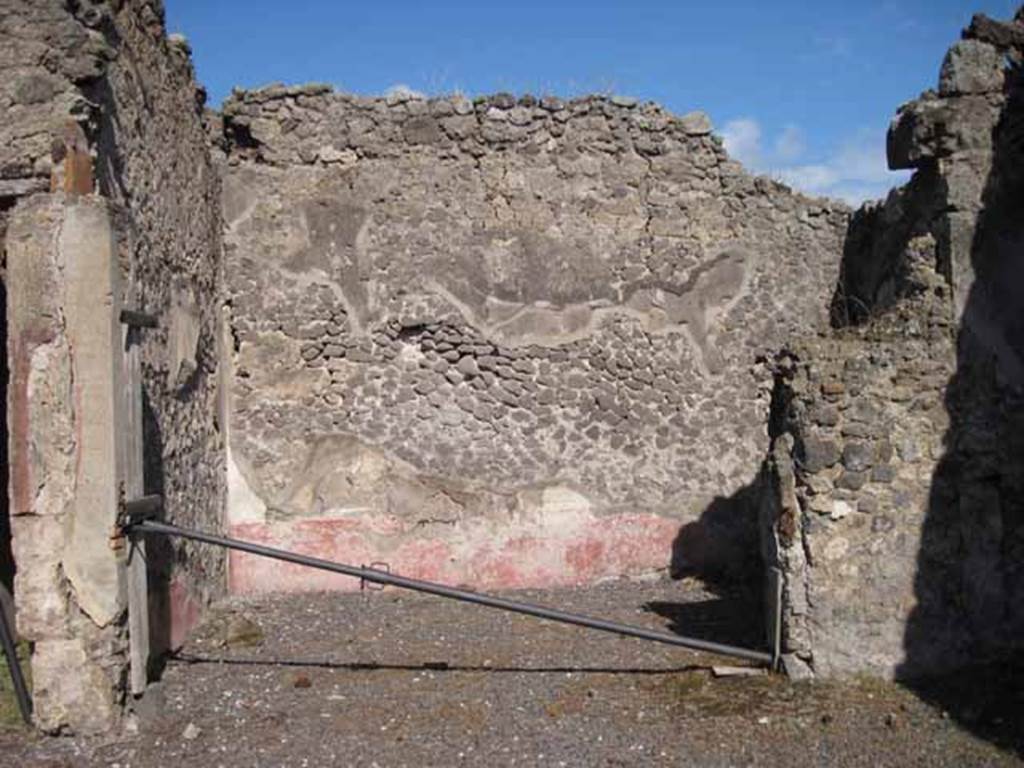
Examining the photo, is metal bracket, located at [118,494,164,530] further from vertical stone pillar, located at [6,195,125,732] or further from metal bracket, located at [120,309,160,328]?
metal bracket, located at [120,309,160,328]

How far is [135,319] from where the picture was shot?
14.8 feet

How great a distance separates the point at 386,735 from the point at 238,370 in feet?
11.9

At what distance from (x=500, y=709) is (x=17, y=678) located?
2.10m

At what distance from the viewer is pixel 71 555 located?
13.9 feet

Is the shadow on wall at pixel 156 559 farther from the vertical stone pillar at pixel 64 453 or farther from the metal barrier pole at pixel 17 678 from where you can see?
the vertical stone pillar at pixel 64 453

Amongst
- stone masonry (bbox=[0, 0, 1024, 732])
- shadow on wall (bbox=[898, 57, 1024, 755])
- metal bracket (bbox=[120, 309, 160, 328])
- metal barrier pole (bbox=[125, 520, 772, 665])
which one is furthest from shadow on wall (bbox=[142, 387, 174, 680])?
shadow on wall (bbox=[898, 57, 1024, 755])

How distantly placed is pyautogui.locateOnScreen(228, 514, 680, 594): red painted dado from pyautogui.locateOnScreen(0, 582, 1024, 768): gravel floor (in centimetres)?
95

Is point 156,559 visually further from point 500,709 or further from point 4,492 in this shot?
point 500,709

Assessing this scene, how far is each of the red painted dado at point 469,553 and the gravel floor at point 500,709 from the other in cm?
95

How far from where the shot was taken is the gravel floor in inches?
160

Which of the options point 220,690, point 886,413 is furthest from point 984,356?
point 220,690

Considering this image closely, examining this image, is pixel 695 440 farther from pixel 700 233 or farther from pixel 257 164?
pixel 257 164

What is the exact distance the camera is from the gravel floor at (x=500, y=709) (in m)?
4.07

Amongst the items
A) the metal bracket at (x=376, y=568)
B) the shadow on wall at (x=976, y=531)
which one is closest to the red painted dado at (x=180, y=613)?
the metal bracket at (x=376, y=568)
